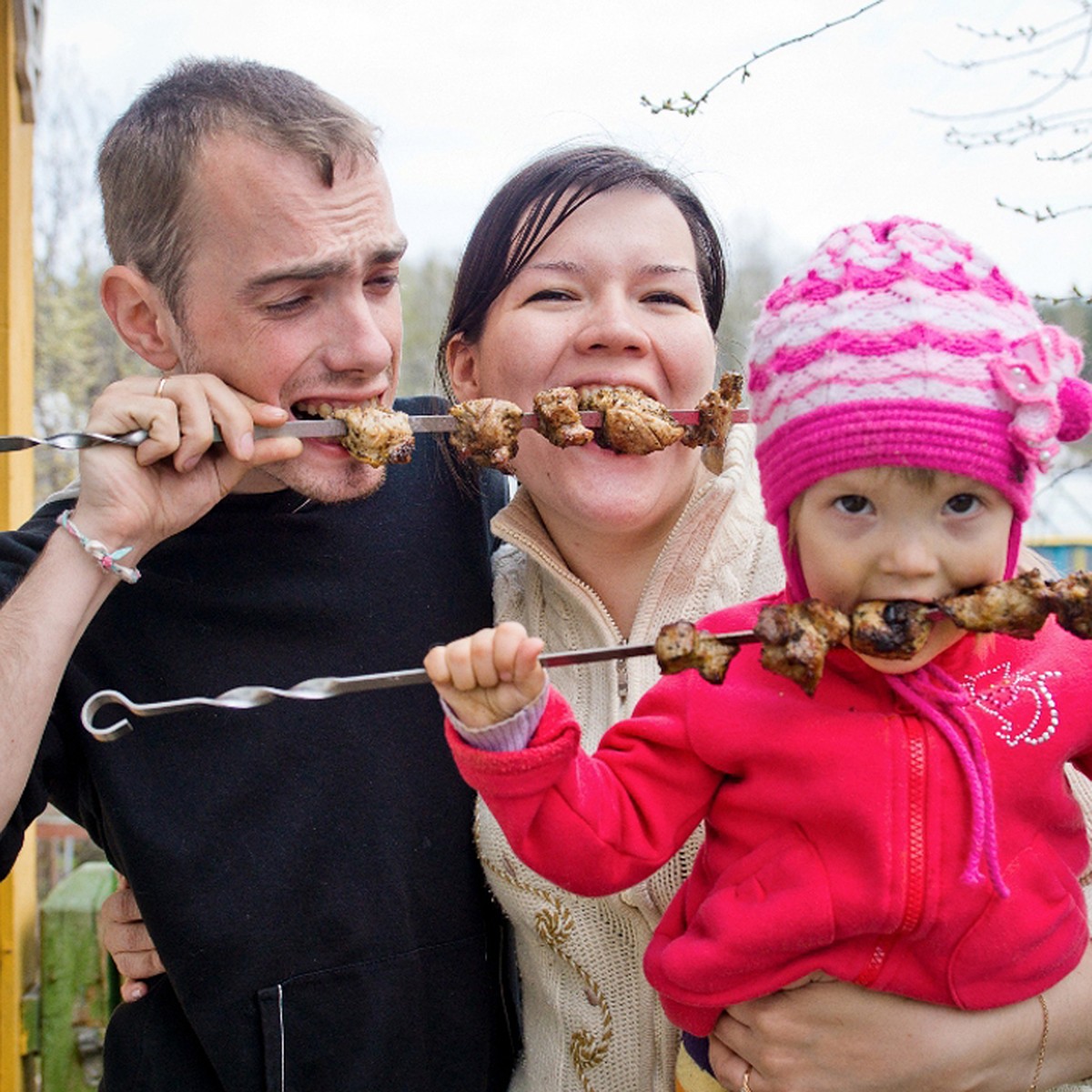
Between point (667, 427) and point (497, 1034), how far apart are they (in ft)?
5.06

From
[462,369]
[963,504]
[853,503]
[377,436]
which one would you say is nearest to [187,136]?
[462,369]

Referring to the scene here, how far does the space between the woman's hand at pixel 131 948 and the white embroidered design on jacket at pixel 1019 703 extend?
1.98 meters

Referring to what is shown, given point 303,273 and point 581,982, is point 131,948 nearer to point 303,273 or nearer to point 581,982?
point 581,982

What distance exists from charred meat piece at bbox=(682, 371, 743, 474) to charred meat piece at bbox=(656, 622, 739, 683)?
756 millimetres

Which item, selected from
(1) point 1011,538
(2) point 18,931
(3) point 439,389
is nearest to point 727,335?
(3) point 439,389

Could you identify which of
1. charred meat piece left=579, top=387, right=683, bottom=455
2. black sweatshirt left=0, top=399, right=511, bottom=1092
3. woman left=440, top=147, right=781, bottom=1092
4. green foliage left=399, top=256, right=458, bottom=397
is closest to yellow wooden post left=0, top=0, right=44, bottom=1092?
black sweatshirt left=0, top=399, right=511, bottom=1092

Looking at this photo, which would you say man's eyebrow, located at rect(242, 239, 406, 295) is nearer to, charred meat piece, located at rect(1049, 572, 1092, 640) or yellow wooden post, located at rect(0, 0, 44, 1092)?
charred meat piece, located at rect(1049, 572, 1092, 640)

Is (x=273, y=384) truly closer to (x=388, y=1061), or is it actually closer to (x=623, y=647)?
(x=623, y=647)

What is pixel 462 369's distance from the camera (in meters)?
2.94

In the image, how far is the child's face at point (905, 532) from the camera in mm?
1689

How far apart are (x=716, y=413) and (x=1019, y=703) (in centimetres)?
91

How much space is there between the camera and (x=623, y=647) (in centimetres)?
172

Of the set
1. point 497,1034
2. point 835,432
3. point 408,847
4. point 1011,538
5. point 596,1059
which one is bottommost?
point 497,1034

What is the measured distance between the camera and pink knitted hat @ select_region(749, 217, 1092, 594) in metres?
1.65
